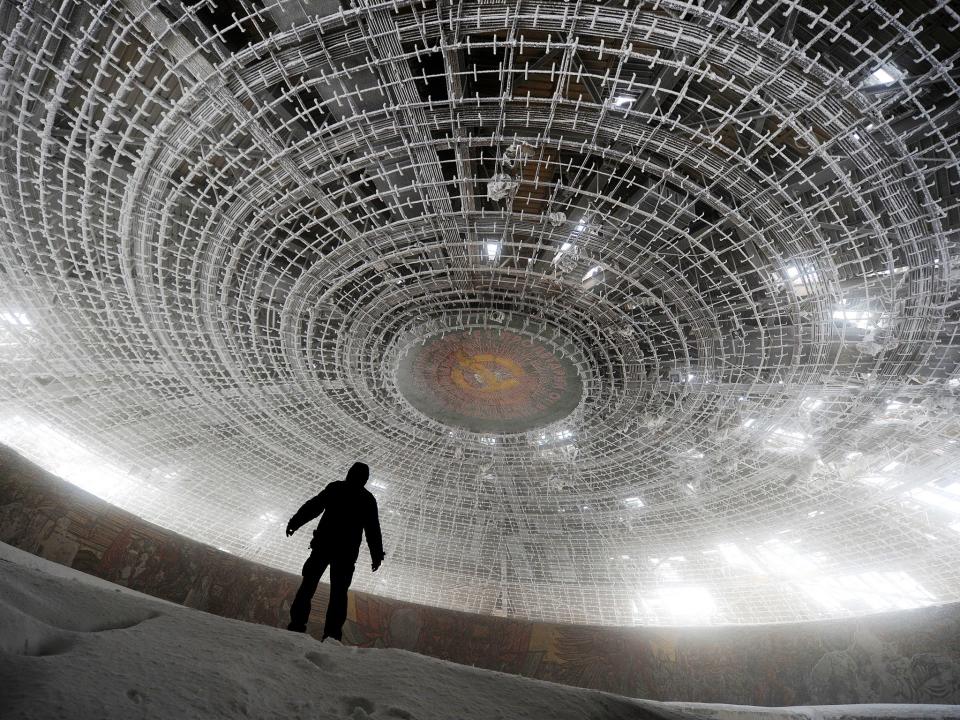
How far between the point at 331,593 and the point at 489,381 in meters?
9.08

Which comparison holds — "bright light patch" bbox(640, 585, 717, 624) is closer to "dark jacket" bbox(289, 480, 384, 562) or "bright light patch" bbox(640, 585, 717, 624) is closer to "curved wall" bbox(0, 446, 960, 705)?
"curved wall" bbox(0, 446, 960, 705)

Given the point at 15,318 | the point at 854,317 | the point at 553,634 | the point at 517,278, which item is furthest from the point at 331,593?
A: the point at 15,318

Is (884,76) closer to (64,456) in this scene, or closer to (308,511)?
(308,511)

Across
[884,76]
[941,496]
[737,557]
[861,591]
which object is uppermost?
[884,76]

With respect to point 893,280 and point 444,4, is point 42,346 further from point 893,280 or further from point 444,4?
point 893,280

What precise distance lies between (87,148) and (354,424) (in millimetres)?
9831

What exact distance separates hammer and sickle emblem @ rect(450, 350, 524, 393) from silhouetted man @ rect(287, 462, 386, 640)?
763 cm

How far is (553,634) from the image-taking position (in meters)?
12.0

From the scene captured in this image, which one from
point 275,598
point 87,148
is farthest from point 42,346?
point 275,598

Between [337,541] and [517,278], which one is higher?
[517,278]

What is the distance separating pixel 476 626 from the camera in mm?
11922

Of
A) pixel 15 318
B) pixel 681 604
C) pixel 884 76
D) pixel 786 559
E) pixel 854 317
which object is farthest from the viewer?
pixel 681 604

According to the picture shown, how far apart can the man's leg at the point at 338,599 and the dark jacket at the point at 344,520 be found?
10cm

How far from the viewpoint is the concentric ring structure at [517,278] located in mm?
7000
